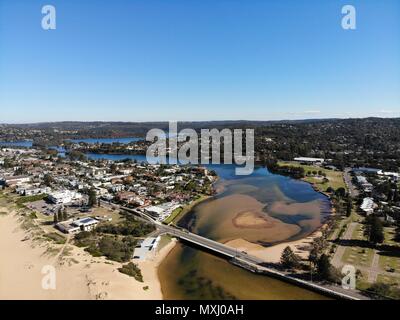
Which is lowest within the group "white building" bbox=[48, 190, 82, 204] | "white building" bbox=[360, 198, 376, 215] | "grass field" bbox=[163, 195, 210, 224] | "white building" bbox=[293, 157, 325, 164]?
"grass field" bbox=[163, 195, 210, 224]

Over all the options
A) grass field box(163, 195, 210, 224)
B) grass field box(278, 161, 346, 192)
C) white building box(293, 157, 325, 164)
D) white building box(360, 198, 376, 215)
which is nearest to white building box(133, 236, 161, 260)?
grass field box(163, 195, 210, 224)

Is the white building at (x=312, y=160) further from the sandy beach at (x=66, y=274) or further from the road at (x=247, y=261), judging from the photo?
the sandy beach at (x=66, y=274)

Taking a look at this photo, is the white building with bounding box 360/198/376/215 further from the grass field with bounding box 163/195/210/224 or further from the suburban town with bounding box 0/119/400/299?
the grass field with bounding box 163/195/210/224

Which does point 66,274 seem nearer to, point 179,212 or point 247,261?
point 247,261

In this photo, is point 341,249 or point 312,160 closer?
point 341,249

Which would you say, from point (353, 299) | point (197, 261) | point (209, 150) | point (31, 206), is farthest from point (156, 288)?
point (209, 150)

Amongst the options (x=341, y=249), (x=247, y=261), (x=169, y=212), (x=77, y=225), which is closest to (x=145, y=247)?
(x=247, y=261)
